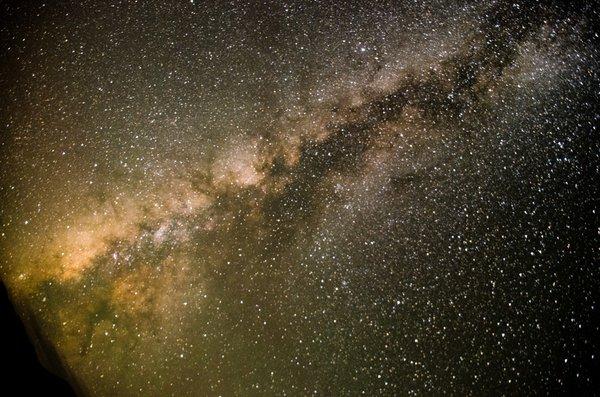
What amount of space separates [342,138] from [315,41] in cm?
84

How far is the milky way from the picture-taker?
5.69 ft

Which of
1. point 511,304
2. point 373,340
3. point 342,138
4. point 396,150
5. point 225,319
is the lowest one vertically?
point 511,304

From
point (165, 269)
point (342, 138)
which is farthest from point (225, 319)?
point (342, 138)

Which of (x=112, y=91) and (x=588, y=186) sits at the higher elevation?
(x=112, y=91)

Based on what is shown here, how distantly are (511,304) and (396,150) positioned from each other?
1304 mm

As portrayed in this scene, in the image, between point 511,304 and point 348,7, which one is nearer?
point 511,304

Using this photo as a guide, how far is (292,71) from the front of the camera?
2047 mm

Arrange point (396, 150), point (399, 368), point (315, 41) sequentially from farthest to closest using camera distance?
point (315, 41), point (396, 150), point (399, 368)

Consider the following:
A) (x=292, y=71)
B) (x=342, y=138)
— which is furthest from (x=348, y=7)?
(x=342, y=138)

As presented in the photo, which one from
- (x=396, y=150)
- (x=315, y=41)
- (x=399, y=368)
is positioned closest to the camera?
(x=399, y=368)

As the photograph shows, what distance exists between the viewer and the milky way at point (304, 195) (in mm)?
1734

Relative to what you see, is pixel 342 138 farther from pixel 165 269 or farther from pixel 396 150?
pixel 165 269

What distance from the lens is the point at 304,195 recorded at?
1903 mm

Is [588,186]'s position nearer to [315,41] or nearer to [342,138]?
[342,138]
